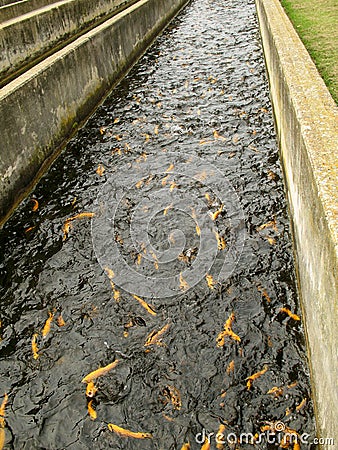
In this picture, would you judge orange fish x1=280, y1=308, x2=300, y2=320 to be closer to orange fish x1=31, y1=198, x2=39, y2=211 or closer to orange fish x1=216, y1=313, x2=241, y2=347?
orange fish x1=216, y1=313, x2=241, y2=347

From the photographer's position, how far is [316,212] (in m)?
3.52

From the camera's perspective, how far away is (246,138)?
7684 millimetres

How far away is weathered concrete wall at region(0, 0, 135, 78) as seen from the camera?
9.02 m

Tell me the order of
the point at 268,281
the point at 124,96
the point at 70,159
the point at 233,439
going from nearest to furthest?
the point at 233,439
the point at 268,281
the point at 70,159
the point at 124,96

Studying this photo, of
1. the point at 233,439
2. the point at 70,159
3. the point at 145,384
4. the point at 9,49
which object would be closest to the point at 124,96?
the point at 9,49

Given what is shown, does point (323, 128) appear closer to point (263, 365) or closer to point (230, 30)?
point (263, 365)

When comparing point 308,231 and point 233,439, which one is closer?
point 233,439

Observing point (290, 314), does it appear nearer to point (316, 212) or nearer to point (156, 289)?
point (316, 212)

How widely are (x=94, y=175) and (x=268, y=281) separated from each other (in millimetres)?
3441

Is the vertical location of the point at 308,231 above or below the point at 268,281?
above

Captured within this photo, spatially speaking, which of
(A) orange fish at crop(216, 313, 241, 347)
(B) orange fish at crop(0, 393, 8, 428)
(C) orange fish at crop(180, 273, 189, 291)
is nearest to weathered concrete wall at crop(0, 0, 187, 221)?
(C) orange fish at crop(180, 273, 189, 291)

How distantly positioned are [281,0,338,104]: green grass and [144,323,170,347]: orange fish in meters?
3.78

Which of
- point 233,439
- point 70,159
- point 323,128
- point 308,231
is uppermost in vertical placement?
point 323,128

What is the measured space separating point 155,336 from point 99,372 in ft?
2.04
